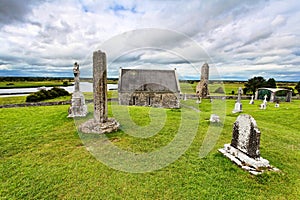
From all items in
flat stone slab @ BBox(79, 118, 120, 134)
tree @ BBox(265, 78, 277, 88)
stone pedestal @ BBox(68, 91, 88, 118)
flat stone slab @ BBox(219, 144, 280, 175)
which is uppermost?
tree @ BBox(265, 78, 277, 88)

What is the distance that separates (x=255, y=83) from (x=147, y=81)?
40.2m

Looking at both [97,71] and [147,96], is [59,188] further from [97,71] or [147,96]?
[147,96]

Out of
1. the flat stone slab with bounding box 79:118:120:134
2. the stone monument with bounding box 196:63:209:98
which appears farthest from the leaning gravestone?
the stone monument with bounding box 196:63:209:98

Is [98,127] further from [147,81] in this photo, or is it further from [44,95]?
[44,95]

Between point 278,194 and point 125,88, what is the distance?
73.8ft

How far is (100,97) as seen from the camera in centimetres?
836

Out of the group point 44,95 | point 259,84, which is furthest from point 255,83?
point 44,95

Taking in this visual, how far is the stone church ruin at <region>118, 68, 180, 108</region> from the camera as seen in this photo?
1001 inches

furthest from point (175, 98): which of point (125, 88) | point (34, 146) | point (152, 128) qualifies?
point (34, 146)

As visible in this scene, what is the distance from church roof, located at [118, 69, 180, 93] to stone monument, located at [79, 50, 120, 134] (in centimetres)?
1664

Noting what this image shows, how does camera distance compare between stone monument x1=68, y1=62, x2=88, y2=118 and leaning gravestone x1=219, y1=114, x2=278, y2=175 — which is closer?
leaning gravestone x1=219, y1=114, x2=278, y2=175

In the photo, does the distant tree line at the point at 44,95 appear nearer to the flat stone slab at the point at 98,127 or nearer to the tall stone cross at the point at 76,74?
the tall stone cross at the point at 76,74

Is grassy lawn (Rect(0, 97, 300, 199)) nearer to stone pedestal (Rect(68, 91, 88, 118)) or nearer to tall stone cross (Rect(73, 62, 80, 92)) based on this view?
stone pedestal (Rect(68, 91, 88, 118))

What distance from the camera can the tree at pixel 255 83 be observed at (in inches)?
1907
